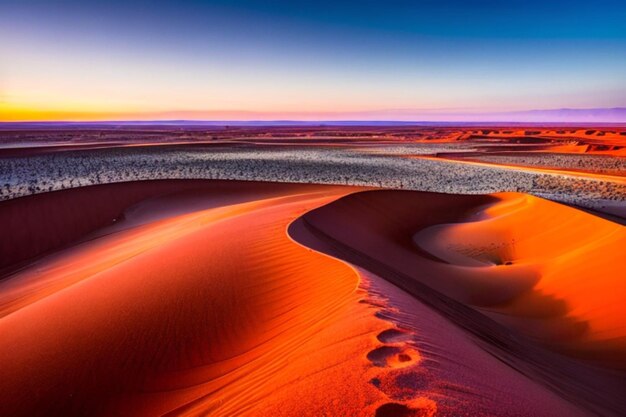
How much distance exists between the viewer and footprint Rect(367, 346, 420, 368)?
8.95 feet

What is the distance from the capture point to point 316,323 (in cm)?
396

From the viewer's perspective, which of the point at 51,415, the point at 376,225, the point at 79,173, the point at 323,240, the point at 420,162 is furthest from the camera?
the point at 420,162

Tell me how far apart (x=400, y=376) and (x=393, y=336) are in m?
0.67

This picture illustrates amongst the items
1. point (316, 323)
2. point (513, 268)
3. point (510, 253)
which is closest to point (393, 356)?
point (316, 323)

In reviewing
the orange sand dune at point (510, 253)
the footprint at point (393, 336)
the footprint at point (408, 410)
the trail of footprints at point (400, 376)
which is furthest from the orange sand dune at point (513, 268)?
the footprint at point (408, 410)

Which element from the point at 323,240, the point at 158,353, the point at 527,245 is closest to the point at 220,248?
the point at 323,240

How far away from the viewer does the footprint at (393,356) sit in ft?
8.95

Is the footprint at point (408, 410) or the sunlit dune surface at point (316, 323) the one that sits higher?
the footprint at point (408, 410)

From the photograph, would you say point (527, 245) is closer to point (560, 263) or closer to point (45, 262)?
point (560, 263)

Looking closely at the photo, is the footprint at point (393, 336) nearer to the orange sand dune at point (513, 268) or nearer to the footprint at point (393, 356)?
the footprint at point (393, 356)

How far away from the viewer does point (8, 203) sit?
44.7 ft

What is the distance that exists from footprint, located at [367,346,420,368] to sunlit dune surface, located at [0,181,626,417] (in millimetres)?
16

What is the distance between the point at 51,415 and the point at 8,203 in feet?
44.3

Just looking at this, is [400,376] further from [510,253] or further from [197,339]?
[510,253]
